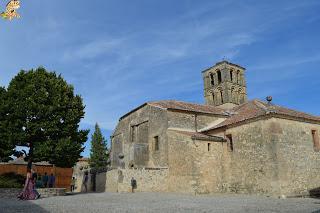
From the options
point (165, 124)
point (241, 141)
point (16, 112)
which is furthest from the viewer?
point (165, 124)

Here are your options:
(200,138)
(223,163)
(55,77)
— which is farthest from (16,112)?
(223,163)

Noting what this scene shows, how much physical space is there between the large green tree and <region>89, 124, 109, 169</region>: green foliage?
3101cm

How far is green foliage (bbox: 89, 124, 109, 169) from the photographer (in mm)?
52406

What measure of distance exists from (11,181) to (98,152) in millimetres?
34263

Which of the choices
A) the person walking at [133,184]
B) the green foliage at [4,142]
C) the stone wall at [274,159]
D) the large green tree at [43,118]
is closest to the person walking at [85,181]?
the person walking at [133,184]

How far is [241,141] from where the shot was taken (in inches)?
917

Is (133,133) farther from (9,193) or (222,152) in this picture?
(9,193)

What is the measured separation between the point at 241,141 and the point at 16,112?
1570 centimetres

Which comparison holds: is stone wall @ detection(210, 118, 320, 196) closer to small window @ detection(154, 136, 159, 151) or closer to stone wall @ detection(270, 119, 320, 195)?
stone wall @ detection(270, 119, 320, 195)

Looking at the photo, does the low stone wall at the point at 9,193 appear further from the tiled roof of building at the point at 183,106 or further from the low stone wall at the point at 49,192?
the tiled roof of building at the point at 183,106

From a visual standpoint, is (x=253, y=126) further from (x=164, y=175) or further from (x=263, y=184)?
(x=164, y=175)

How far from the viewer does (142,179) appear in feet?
76.8

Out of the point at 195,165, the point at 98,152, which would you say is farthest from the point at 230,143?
the point at 98,152

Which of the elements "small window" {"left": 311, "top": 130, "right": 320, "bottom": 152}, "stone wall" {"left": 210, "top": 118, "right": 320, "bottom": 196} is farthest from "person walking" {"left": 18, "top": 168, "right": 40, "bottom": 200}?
"small window" {"left": 311, "top": 130, "right": 320, "bottom": 152}
